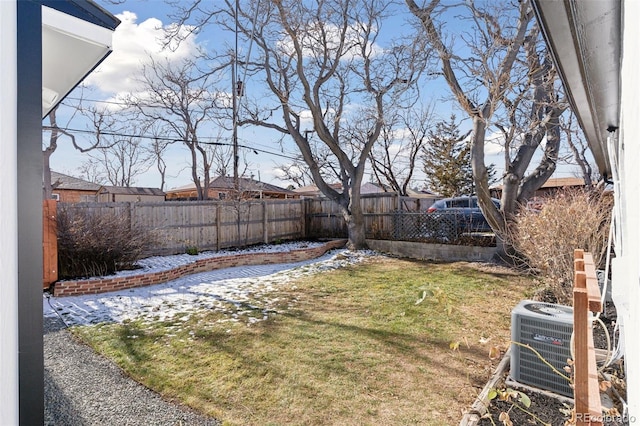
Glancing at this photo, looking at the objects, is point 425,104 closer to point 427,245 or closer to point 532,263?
point 427,245

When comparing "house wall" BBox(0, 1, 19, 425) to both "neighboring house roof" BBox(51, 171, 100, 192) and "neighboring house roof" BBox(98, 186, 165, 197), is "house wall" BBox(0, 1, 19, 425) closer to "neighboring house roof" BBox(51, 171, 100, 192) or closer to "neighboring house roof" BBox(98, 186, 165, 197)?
"neighboring house roof" BBox(98, 186, 165, 197)

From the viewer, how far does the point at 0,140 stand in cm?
89

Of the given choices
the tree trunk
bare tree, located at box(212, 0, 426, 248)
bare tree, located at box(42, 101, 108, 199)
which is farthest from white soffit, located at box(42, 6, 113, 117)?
bare tree, located at box(42, 101, 108, 199)

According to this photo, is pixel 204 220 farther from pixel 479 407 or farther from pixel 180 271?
pixel 479 407

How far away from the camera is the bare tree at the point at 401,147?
17.5 metres

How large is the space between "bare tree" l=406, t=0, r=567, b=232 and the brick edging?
501 centimetres

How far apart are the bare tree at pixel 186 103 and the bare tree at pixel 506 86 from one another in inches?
321

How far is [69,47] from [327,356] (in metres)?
3.39

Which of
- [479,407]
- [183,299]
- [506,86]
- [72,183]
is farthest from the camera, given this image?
[72,183]

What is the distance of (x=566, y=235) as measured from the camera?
501 cm

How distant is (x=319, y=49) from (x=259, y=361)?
977 cm

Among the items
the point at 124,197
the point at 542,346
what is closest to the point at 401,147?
the point at 542,346

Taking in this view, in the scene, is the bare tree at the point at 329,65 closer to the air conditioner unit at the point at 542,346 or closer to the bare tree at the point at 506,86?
the bare tree at the point at 506,86

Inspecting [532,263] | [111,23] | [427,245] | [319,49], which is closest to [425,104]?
[319,49]
